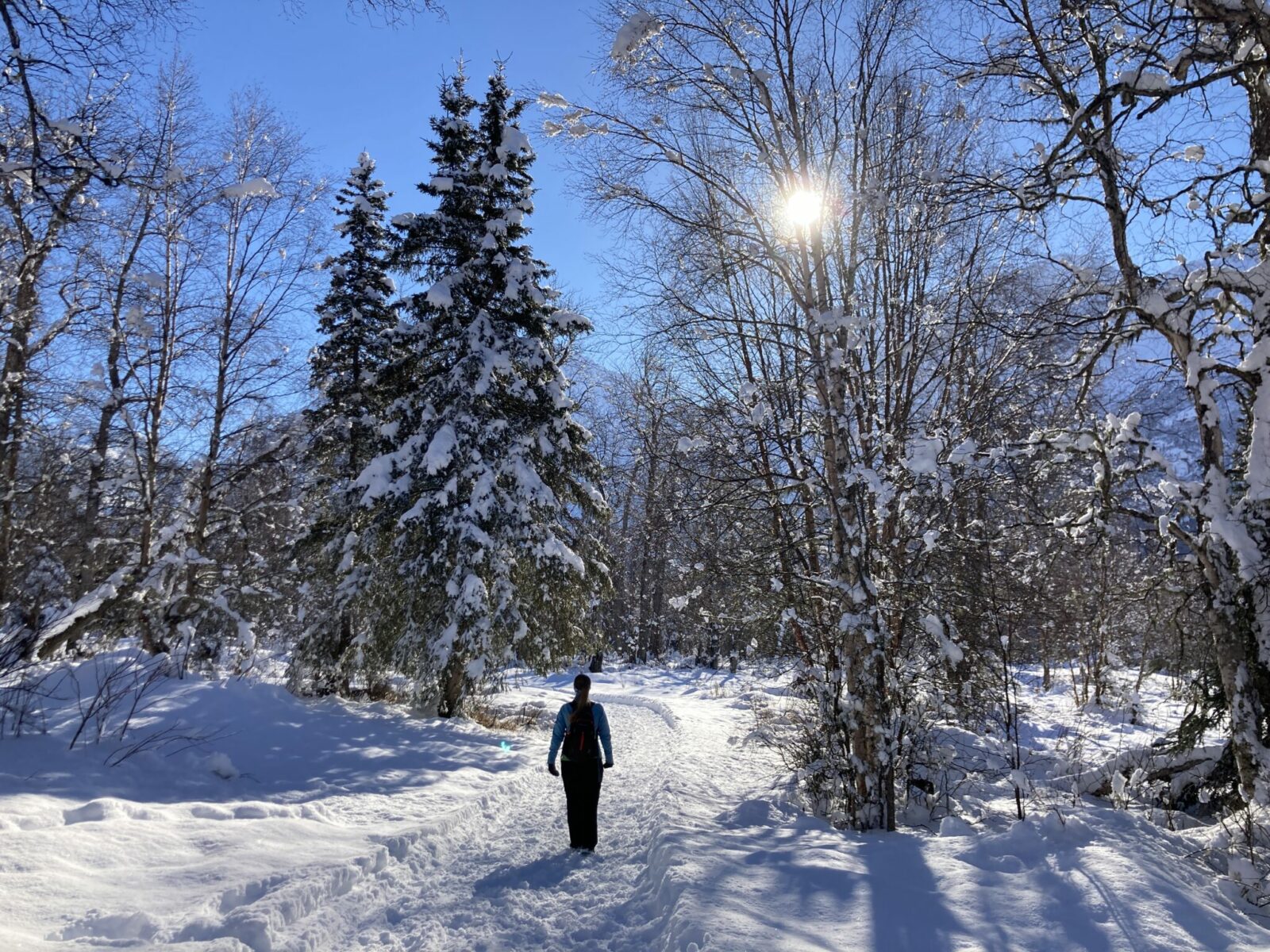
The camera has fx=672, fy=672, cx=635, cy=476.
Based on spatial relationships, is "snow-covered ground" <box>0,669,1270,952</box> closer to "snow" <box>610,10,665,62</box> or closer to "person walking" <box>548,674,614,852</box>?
"person walking" <box>548,674,614,852</box>

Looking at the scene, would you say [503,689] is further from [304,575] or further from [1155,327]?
[1155,327]

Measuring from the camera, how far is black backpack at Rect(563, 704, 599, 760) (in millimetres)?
6680

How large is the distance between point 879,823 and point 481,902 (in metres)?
3.74

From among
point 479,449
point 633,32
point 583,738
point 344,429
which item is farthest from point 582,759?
point 344,429

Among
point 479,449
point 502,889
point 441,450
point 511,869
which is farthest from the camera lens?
point 479,449

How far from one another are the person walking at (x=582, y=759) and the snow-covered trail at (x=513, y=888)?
24 centimetres

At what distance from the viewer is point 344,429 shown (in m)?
14.8

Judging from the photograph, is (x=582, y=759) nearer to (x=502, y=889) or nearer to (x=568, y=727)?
(x=568, y=727)

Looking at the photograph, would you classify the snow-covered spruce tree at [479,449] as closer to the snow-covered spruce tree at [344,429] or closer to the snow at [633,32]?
the snow-covered spruce tree at [344,429]

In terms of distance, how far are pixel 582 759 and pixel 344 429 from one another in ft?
35.2

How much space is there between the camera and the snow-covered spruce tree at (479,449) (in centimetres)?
1228

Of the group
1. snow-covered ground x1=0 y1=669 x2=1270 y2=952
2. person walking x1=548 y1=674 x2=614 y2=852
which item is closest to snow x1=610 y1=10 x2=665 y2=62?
person walking x1=548 y1=674 x2=614 y2=852

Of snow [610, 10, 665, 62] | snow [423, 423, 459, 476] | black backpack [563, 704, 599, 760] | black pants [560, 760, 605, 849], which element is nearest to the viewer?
snow [610, 10, 665, 62]

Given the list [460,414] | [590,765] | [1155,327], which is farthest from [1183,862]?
[460,414]
